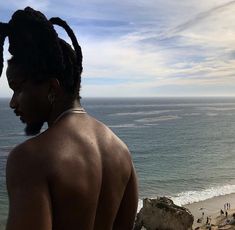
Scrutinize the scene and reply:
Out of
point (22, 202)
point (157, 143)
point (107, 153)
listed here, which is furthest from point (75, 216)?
point (157, 143)

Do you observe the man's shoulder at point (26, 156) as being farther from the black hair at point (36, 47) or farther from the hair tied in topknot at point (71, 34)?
the hair tied in topknot at point (71, 34)

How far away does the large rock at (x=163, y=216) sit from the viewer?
2630cm

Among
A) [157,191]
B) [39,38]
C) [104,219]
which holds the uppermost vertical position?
[39,38]

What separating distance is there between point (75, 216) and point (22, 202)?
28cm

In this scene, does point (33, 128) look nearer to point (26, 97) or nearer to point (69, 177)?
point (26, 97)

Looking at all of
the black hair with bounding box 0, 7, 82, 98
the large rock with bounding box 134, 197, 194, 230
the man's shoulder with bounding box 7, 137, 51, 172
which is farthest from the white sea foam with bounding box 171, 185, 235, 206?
the man's shoulder with bounding box 7, 137, 51, 172

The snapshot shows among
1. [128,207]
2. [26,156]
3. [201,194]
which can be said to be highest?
[26,156]

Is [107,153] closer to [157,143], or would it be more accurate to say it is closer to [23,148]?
[23,148]

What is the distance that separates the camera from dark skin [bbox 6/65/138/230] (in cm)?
190

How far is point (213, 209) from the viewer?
39500 mm

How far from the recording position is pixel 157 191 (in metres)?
43.5

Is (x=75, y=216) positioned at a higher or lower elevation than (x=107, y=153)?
lower

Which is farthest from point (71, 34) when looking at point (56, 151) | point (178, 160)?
point (178, 160)

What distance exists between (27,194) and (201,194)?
43798 millimetres
